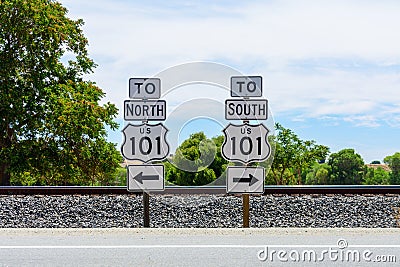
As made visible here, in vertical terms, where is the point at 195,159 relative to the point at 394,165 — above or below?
below

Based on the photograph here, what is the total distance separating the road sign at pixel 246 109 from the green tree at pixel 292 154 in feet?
57.2

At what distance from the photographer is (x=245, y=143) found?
10508 mm

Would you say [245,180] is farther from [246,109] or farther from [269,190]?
[269,190]

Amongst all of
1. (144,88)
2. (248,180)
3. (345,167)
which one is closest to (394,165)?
(345,167)

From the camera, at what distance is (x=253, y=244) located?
27.2 ft

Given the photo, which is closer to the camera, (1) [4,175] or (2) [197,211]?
(2) [197,211]

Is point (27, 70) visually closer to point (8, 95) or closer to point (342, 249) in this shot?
Result: point (8, 95)

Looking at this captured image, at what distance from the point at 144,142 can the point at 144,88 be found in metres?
0.88

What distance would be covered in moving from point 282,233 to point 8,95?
15.0m

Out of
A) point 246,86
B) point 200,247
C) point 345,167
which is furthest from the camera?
point 345,167

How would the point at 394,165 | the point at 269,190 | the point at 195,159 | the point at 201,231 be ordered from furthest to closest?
the point at 394,165 → the point at 195,159 → the point at 269,190 → the point at 201,231

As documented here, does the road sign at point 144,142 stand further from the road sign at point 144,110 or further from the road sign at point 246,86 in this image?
the road sign at point 246,86

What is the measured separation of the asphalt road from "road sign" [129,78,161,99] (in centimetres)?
240

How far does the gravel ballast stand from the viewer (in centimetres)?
1186
